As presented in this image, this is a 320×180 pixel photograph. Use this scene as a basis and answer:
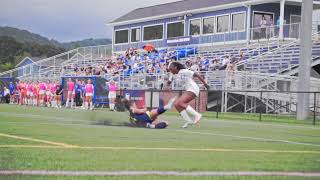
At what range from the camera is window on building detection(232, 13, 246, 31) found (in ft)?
170

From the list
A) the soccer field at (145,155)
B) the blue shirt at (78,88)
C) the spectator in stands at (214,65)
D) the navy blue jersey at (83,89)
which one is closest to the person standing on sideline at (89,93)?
the navy blue jersey at (83,89)

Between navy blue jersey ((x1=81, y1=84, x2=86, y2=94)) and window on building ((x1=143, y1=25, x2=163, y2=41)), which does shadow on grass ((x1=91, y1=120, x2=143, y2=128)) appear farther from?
window on building ((x1=143, y1=25, x2=163, y2=41))

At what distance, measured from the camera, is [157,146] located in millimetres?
12062

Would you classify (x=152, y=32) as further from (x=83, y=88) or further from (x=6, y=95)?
(x=83, y=88)

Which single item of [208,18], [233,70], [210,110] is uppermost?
[208,18]

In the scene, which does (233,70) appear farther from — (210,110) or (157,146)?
(157,146)

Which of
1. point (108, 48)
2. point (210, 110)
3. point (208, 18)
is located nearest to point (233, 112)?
point (210, 110)

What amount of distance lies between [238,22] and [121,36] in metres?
19.9

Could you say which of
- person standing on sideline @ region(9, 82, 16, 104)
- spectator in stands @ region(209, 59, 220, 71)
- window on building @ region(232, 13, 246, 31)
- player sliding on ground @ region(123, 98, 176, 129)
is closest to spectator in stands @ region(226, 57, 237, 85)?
spectator in stands @ region(209, 59, 220, 71)

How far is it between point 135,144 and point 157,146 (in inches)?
18.9

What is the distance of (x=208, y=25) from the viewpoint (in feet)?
184

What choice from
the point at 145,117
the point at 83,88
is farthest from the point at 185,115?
the point at 83,88

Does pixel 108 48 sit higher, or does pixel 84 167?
pixel 108 48

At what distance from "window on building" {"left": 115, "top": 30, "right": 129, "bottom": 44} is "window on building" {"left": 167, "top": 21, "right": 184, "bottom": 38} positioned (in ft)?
27.0
